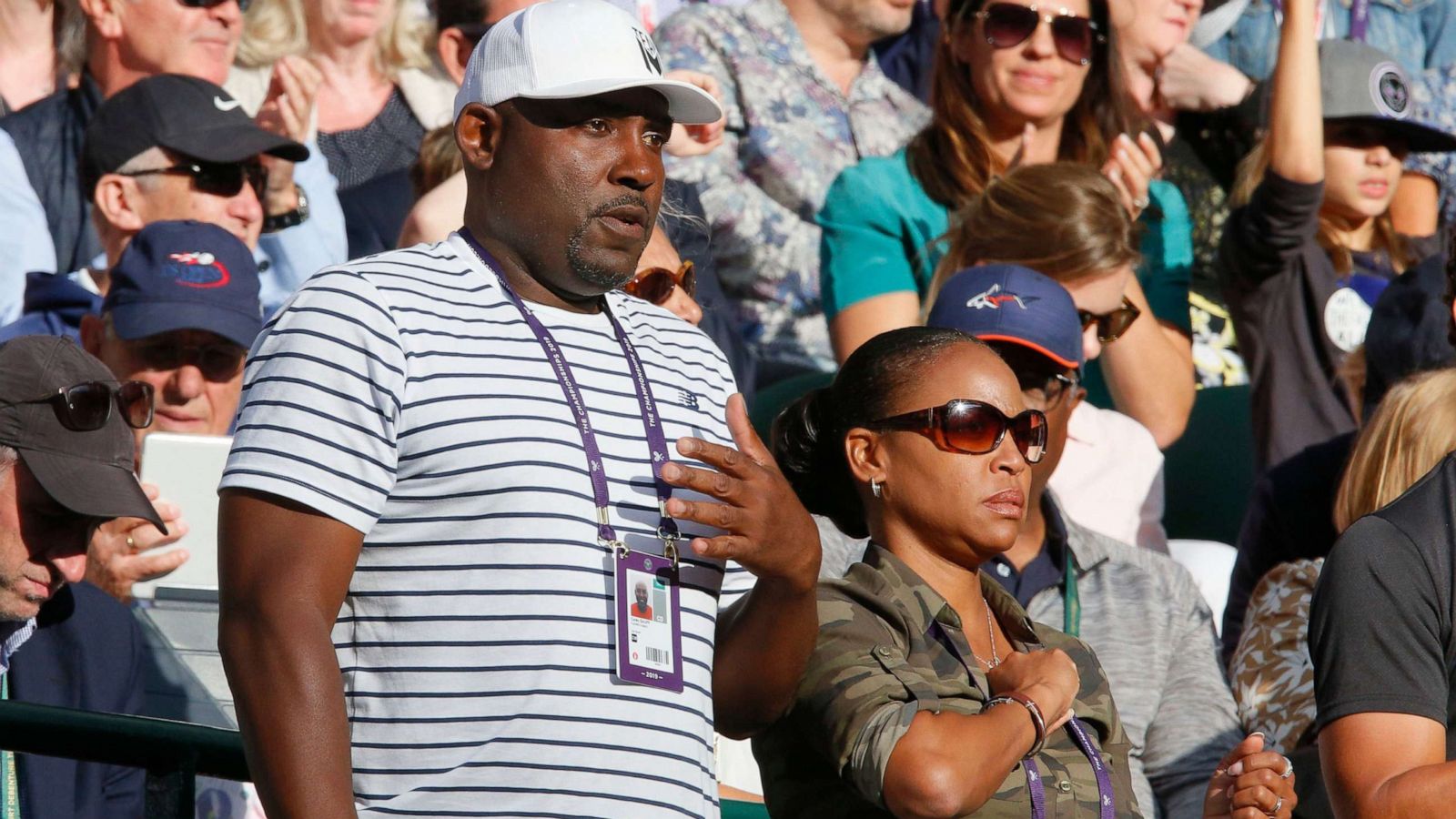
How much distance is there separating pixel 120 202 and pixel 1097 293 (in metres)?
2.52

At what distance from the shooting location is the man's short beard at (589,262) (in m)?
2.47

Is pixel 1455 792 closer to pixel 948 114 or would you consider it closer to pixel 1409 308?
pixel 1409 308

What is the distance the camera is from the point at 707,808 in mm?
2393

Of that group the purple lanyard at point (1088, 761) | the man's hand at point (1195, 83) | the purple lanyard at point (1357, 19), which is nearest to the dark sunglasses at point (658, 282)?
the purple lanyard at point (1088, 761)

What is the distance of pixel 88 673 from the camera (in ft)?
11.9

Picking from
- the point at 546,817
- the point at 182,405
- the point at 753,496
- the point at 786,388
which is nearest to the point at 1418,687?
the point at 753,496

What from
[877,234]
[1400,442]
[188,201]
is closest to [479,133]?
[1400,442]

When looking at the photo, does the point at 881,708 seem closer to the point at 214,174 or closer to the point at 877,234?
the point at 877,234

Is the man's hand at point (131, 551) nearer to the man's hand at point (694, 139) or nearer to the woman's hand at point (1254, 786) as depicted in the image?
the man's hand at point (694, 139)

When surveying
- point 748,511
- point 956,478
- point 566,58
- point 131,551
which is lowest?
point 131,551

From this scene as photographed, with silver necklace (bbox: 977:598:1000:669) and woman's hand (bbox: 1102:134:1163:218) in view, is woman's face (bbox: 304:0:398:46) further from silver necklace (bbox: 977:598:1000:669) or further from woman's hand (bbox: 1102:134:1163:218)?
silver necklace (bbox: 977:598:1000:669)

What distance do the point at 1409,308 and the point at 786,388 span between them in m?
1.64

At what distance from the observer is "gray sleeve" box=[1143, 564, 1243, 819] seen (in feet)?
11.5

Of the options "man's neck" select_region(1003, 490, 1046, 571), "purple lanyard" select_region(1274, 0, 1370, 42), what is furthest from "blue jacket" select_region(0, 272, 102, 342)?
"purple lanyard" select_region(1274, 0, 1370, 42)
